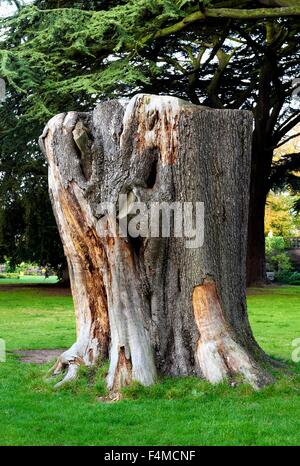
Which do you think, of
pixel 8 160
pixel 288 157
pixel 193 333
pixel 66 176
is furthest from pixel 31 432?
pixel 288 157

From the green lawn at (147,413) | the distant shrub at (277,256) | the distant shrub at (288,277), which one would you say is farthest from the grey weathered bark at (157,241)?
the distant shrub at (277,256)

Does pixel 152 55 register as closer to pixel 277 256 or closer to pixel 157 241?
pixel 157 241

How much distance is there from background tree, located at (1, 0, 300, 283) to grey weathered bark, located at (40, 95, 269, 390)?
7817 mm

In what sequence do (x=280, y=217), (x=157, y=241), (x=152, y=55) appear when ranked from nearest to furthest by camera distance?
(x=157, y=241)
(x=152, y=55)
(x=280, y=217)

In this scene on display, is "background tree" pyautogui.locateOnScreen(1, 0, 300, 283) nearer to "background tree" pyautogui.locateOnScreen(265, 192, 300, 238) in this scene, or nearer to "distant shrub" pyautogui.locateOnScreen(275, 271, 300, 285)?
"distant shrub" pyautogui.locateOnScreen(275, 271, 300, 285)

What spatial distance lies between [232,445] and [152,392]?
1.69 metres

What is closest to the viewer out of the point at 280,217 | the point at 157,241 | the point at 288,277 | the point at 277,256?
the point at 157,241

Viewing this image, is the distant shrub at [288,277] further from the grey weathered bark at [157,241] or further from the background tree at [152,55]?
the grey weathered bark at [157,241]

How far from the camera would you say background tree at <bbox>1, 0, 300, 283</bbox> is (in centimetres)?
1546

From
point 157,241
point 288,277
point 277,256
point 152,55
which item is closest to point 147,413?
point 157,241

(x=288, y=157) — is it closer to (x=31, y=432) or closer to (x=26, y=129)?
(x=26, y=129)

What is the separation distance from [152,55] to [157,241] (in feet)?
41.3

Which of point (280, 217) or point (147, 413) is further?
point (280, 217)

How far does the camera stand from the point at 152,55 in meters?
18.8
